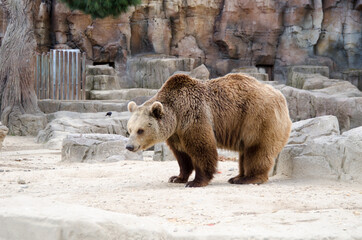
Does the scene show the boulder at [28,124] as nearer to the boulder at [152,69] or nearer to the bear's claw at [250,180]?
the boulder at [152,69]

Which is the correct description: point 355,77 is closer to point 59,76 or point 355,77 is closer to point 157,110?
point 59,76

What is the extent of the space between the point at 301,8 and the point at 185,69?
7338 mm

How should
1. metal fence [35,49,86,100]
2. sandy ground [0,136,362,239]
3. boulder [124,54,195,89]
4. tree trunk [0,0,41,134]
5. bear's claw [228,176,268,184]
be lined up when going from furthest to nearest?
boulder [124,54,195,89], metal fence [35,49,86,100], tree trunk [0,0,41,134], bear's claw [228,176,268,184], sandy ground [0,136,362,239]

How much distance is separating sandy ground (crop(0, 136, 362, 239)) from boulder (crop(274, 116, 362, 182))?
0.13 m

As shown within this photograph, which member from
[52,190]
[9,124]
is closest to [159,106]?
[52,190]

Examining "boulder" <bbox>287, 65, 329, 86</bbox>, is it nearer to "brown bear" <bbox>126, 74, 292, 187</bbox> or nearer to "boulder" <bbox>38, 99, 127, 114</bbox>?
"boulder" <bbox>38, 99, 127, 114</bbox>

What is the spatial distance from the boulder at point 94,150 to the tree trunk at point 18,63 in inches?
271

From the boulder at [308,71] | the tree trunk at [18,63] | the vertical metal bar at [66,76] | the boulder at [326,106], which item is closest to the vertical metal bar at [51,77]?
the vertical metal bar at [66,76]

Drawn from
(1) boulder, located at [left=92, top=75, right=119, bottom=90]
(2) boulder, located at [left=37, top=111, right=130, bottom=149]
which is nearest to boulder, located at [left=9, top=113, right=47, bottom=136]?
(2) boulder, located at [left=37, top=111, right=130, bottom=149]

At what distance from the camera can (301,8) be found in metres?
23.8

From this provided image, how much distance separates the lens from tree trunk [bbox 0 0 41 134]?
46.9 feet

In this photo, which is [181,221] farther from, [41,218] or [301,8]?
[301,8]

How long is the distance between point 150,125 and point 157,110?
7.3 inches

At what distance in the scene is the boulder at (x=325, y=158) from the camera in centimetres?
508
